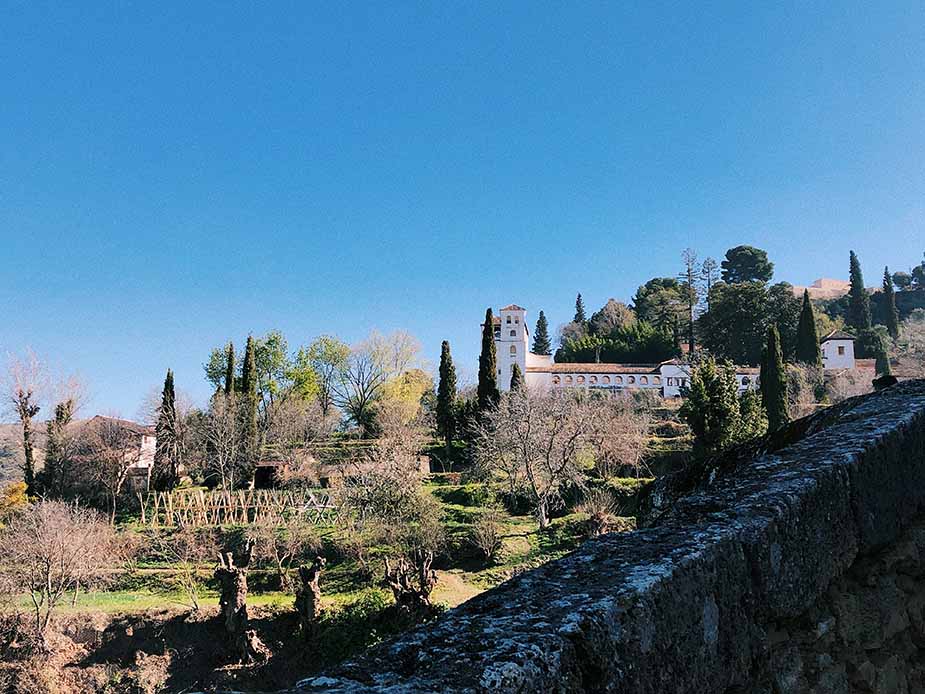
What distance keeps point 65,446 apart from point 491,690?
39.0m

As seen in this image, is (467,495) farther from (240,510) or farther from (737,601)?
(737,601)

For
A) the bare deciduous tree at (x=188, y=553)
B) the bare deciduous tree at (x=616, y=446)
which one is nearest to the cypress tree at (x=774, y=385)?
the bare deciduous tree at (x=616, y=446)

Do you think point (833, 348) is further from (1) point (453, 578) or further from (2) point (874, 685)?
(2) point (874, 685)

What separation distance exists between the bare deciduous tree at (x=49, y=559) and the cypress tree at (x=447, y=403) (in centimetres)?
2226

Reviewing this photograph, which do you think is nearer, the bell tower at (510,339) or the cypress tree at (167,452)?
the cypress tree at (167,452)

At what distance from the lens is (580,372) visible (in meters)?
60.4

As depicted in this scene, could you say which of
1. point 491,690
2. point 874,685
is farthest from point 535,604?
point 874,685

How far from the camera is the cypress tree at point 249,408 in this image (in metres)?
37.4

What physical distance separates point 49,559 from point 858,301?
68.1 m

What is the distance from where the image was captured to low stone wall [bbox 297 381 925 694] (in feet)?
3.87

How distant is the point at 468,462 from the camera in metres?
38.7

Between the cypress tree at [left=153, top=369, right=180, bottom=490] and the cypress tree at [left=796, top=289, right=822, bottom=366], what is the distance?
45400mm

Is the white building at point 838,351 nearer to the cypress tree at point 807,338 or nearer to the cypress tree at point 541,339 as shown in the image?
the cypress tree at point 807,338

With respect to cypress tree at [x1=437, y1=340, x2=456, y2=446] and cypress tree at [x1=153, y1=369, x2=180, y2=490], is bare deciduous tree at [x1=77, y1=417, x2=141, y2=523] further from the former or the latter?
cypress tree at [x1=437, y1=340, x2=456, y2=446]
